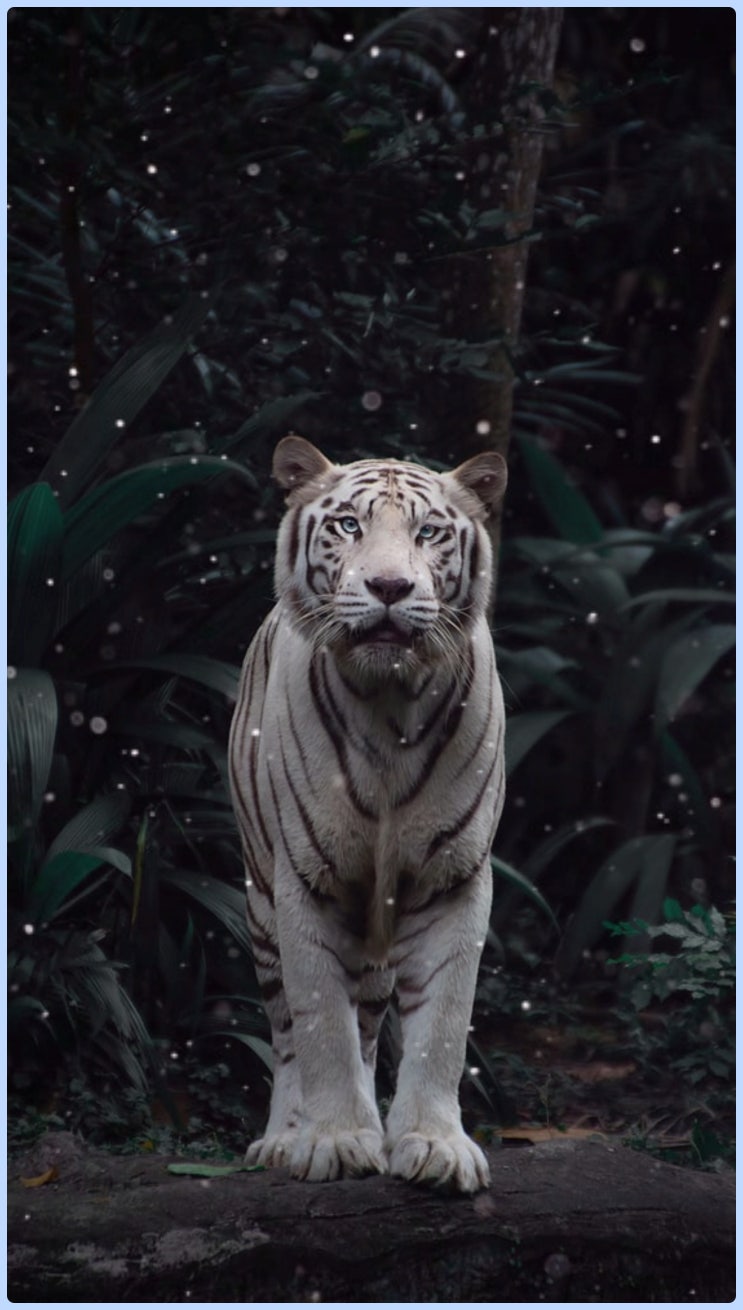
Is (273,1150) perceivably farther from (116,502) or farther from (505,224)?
(505,224)

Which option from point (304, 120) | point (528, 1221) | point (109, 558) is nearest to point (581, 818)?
point (109, 558)

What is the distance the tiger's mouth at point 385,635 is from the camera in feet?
9.67

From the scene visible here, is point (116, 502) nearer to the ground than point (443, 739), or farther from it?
farther from it

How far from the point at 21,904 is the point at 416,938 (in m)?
1.37

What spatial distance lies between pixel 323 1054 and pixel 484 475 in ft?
4.05

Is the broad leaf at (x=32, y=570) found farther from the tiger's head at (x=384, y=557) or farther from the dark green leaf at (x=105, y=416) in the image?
the tiger's head at (x=384, y=557)

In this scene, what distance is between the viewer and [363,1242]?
2865 millimetres

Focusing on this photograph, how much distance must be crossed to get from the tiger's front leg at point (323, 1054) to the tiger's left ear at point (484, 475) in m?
0.90

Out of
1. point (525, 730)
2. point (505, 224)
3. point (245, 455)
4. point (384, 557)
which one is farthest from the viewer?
point (525, 730)

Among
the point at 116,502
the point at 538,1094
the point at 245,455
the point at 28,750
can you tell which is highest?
the point at 245,455

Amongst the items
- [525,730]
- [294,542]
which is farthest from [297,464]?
A: [525,730]

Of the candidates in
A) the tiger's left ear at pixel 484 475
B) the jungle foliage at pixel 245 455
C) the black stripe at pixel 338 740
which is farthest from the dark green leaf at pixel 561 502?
the black stripe at pixel 338 740

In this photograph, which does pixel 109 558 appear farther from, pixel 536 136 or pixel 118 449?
pixel 536 136

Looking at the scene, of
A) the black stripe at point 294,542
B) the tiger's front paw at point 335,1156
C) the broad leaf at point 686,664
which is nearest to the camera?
the tiger's front paw at point 335,1156
